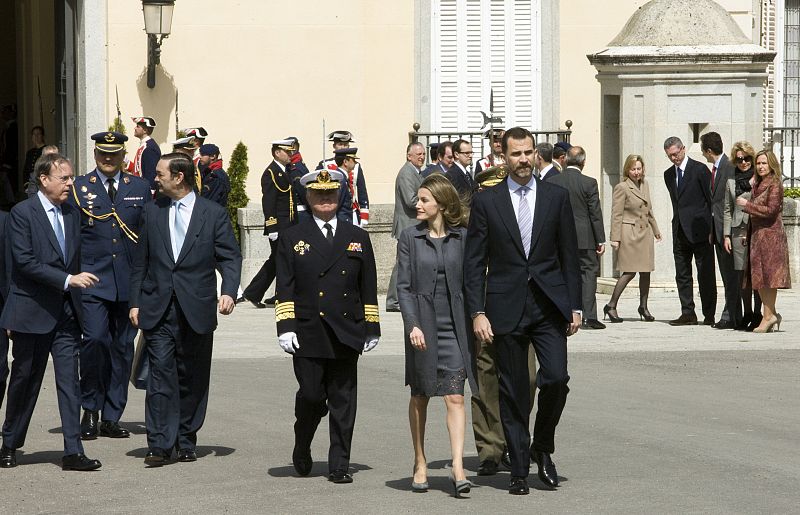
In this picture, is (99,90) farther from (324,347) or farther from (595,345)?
(324,347)

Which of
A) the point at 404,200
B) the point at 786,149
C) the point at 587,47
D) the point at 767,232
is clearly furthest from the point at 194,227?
the point at 786,149

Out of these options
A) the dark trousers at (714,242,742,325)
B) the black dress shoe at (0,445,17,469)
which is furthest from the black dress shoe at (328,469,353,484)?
the dark trousers at (714,242,742,325)

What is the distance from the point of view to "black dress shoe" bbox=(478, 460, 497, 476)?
9023mm

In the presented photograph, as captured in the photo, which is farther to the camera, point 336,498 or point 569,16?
point 569,16

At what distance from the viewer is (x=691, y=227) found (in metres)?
15.5

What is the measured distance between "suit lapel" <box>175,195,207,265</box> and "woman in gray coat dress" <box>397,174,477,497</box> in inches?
54.9

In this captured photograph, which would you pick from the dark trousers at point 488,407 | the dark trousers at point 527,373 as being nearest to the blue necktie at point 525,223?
the dark trousers at point 527,373

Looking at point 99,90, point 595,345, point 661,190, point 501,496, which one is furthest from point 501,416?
point 99,90

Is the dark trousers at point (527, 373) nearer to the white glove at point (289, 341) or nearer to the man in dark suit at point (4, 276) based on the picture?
the white glove at point (289, 341)

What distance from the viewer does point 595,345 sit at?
46.6 feet

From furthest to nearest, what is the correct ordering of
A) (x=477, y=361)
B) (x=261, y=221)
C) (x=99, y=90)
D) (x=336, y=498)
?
(x=99, y=90) → (x=261, y=221) → (x=477, y=361) → (x=336, y=498)

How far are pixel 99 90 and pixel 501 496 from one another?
1403cm

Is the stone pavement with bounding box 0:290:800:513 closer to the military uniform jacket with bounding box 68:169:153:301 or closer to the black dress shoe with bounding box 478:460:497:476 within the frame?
the black dress shoe with bounding box 478:460:497:476

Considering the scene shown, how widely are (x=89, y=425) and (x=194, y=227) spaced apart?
1497 millimetres
